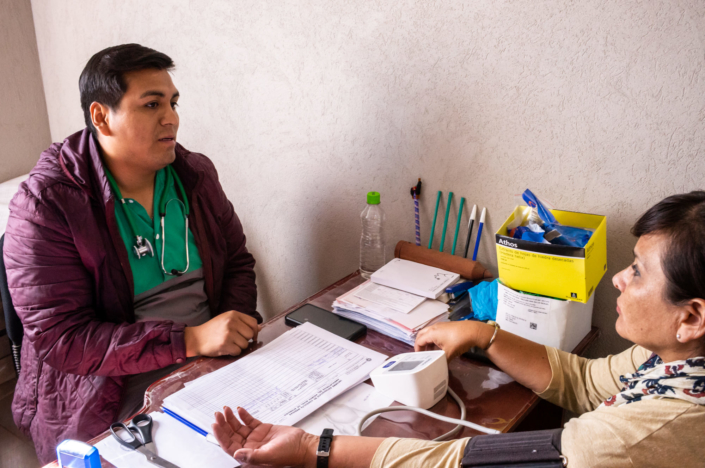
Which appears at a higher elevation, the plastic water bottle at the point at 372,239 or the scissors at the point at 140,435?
the plastic water bottle at the point at 372,239

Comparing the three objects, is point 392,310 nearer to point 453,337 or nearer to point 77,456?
point 453,337

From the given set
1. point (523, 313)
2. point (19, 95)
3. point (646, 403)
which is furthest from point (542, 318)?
point (19, 95)

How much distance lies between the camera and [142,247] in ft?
4.91

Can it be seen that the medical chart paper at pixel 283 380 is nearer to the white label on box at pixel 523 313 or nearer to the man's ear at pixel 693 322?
the white label on box at pixel 523 313

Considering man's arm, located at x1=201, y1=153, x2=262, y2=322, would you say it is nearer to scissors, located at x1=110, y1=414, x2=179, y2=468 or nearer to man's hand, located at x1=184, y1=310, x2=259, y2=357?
man's hand, located at x1=184, y1=310, x2=259, y2=357

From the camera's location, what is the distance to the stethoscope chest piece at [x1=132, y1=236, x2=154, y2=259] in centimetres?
149

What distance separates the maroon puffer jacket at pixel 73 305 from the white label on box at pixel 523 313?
80cm

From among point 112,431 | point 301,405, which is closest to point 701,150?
point 301,405

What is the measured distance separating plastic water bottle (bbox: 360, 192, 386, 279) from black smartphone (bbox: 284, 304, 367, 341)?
1.06ft

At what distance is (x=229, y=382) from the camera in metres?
1.10

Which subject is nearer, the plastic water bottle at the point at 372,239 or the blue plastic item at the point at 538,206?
the blue plastic item at the point at 538,206

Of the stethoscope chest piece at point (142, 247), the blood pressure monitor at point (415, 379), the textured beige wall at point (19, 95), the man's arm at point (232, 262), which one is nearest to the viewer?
the blood pressure monitor at point (415, 379)

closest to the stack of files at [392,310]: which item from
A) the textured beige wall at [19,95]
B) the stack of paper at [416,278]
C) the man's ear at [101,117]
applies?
the stack of paper at [416,278]

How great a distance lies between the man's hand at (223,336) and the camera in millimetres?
1222
